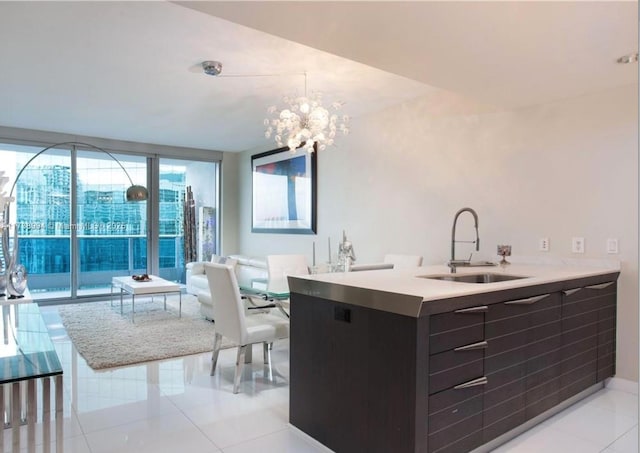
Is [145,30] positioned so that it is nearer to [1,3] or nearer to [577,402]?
[1,3]

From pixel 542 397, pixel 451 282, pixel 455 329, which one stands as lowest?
pixel 542 397

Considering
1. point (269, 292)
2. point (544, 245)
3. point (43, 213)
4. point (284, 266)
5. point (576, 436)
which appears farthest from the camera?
point (43, 213)

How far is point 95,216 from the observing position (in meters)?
6.95

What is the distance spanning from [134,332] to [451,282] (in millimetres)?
3760

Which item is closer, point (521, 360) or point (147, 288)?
point (521, 360)

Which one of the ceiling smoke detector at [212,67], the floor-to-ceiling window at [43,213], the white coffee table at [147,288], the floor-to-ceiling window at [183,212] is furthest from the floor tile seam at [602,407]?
the floor-to-ceiling window at [43,213]

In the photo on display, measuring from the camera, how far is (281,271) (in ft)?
15.2

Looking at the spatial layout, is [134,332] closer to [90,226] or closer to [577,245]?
[90,226]

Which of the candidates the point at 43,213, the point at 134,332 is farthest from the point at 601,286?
the point at 43,213

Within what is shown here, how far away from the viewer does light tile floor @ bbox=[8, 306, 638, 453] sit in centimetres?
232

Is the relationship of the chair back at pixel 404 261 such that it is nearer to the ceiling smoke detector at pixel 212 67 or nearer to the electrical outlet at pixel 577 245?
the electrical outlet at pixel 577 245

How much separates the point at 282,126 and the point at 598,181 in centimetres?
256

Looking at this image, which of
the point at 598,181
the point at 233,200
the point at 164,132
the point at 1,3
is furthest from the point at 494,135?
the point at 233,200

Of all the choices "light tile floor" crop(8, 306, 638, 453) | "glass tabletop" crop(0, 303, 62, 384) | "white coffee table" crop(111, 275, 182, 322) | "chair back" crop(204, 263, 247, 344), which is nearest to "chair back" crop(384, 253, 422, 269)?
"light tile floor" crop(8, 306, 638, 453)
